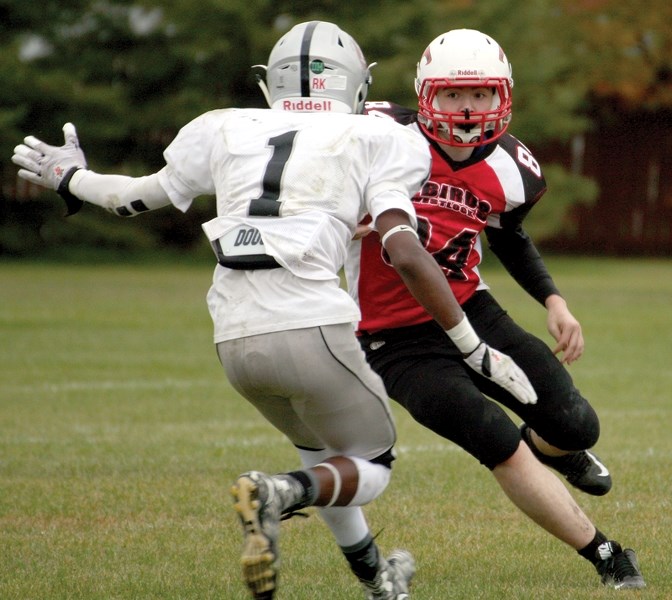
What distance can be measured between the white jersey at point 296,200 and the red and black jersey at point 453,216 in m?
0.69

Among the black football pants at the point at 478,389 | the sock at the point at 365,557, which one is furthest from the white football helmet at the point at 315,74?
the sock at the point at 365,557

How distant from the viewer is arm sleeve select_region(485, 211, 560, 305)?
181 inches

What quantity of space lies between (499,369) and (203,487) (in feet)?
8.41

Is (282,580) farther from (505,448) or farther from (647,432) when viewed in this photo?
(647,432)

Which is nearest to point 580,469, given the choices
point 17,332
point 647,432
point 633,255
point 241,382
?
point 241,382

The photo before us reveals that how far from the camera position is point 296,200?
3.46 metres

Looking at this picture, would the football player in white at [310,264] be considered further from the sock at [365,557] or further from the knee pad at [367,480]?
the sock at [365,557]

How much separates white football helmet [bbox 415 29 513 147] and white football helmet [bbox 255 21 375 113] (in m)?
0.47

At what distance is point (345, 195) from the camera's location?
3.50m

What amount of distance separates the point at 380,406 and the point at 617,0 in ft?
84.5

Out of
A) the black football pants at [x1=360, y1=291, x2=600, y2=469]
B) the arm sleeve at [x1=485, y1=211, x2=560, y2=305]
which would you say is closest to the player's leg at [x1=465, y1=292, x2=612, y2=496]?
the black football pants at [x1=360, y1=291, x2=600, y2=469]

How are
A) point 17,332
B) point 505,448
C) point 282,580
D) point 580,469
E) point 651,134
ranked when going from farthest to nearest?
1. point 651,134
2. point 17,332
3. point 580,469
4. point 282,580
5. point 505,448

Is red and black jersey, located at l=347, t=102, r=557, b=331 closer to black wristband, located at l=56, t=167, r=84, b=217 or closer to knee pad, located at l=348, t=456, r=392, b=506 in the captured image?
knee pad, located at l=348, t=456, r=392, b=506

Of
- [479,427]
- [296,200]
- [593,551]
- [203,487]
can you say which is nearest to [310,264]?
[296,200]
